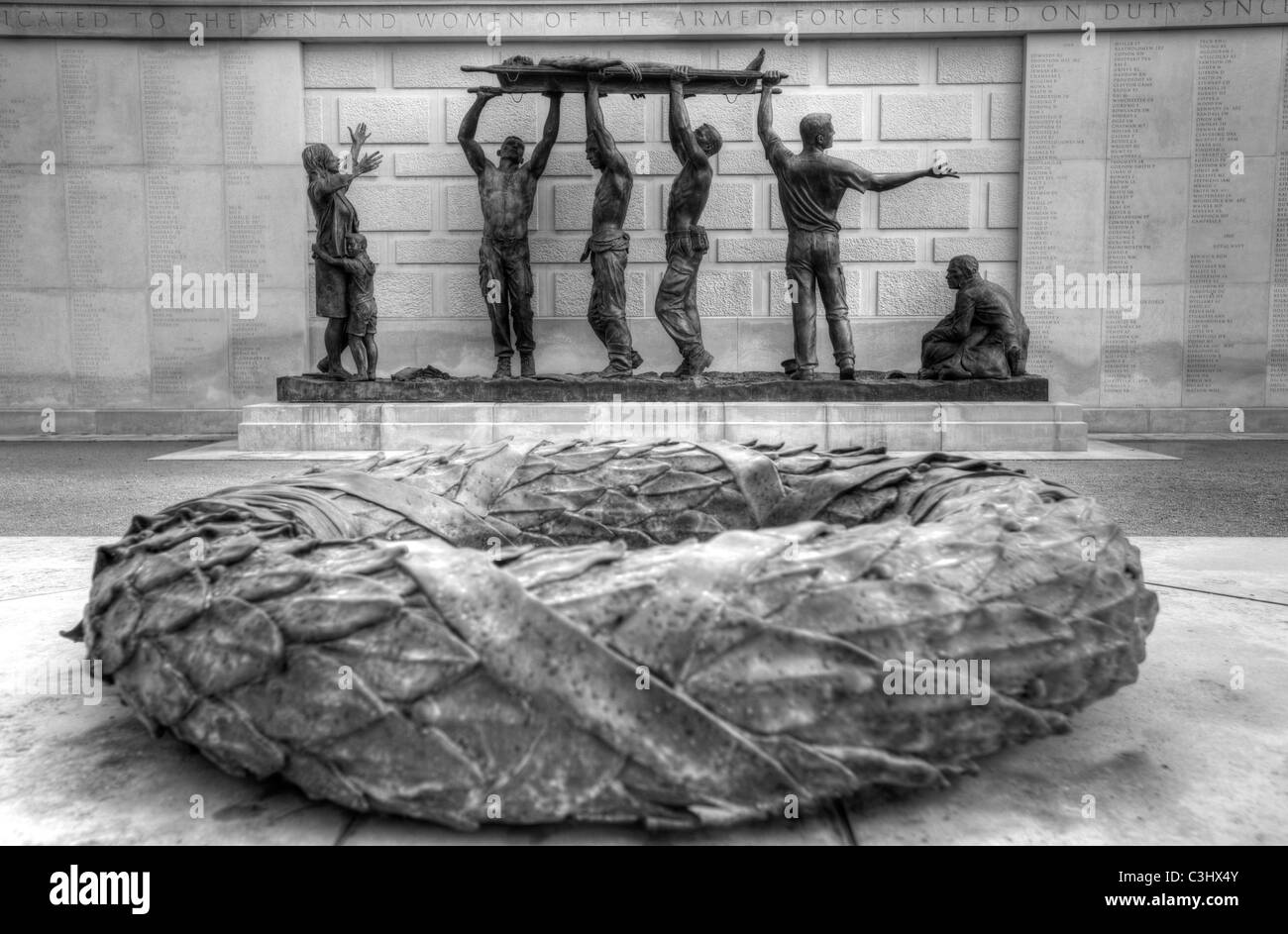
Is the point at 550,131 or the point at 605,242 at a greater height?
the point at 550,131

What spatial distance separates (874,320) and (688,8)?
3740mm

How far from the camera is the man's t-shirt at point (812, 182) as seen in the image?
8.67 metres

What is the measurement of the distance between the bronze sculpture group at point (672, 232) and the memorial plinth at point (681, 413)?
0.43 metres

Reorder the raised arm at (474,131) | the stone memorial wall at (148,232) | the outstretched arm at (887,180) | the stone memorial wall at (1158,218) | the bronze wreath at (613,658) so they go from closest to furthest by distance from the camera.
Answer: the bronze wreath at (613,658), the outstretched arm at (887,180), the raised arm at (474,131), the stone memorial wall at (1158,218), the stone memorial wall at (148,232)

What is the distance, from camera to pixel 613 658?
1324 millimetres

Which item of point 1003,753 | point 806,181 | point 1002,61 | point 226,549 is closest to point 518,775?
point 226,549

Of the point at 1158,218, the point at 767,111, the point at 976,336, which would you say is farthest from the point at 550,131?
the point at 1158,218

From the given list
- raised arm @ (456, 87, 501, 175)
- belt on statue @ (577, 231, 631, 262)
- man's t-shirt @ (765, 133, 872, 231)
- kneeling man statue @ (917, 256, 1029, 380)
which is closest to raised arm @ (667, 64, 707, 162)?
man's t-shirt @ (765, 133, 872, 231)

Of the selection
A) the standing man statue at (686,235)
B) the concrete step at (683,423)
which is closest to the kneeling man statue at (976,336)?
the concrete step at (683,423)

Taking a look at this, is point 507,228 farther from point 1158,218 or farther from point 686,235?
point 1158,218

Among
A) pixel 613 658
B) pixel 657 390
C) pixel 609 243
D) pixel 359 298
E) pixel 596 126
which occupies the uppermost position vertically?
pixel 596 126

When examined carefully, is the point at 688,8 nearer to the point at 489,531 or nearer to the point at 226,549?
the point at 489,531

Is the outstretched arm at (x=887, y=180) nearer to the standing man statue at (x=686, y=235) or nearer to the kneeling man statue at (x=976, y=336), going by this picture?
the kneeling man statue at (x=976, y=336)

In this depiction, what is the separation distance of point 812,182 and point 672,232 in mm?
1285
